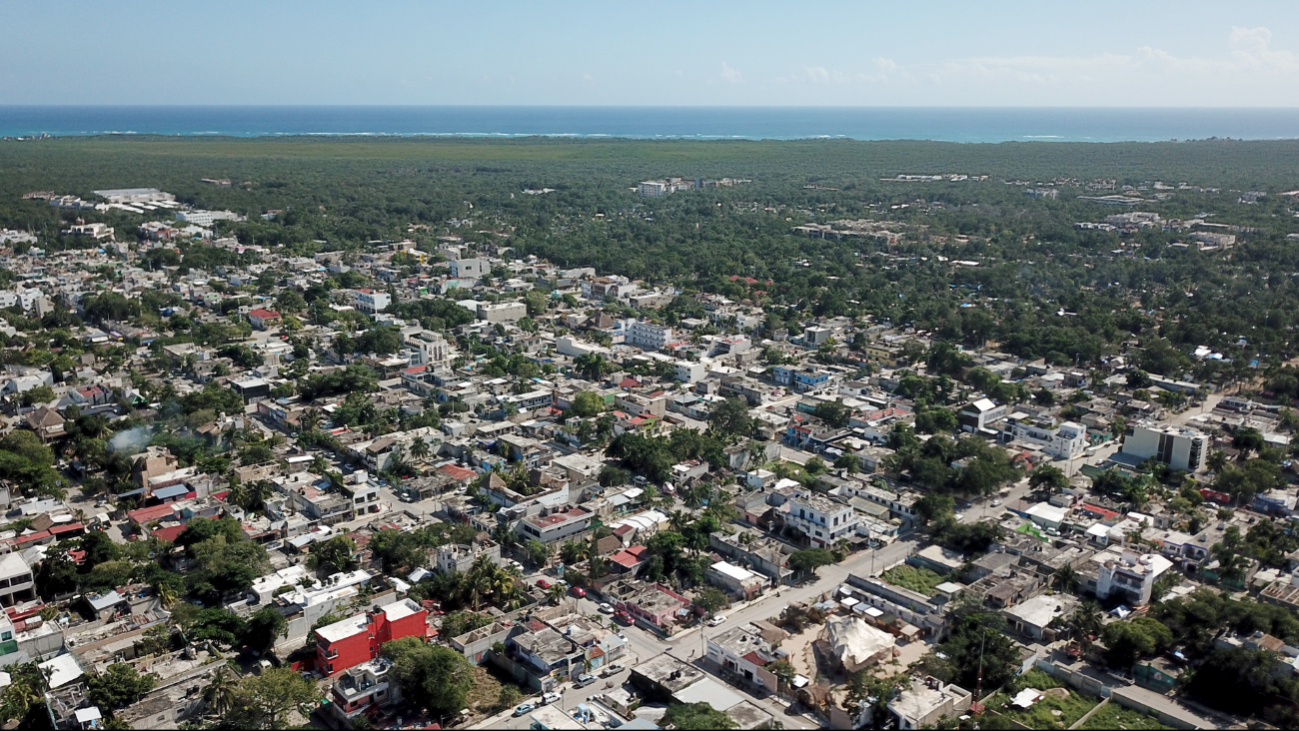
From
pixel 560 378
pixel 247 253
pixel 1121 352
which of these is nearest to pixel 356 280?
pixel 247 253

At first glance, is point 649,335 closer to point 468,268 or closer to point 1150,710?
point 468,268

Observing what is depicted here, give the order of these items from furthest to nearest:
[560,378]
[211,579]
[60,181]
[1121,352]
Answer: [60,181] → [1121,352] → [560,378] → [211,579]

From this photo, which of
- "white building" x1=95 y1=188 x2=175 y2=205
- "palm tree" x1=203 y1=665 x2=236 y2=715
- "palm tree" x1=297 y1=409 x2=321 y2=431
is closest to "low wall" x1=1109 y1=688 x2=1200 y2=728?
"palm tree" x1=203 y1=665 x2=236 y2=715

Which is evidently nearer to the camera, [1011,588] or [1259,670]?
[1259,670]

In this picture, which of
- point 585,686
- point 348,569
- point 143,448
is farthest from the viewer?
point 143,448

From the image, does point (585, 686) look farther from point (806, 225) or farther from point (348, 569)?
point (806, 225)

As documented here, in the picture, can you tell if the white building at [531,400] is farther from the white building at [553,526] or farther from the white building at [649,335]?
the white building at [553,526]
